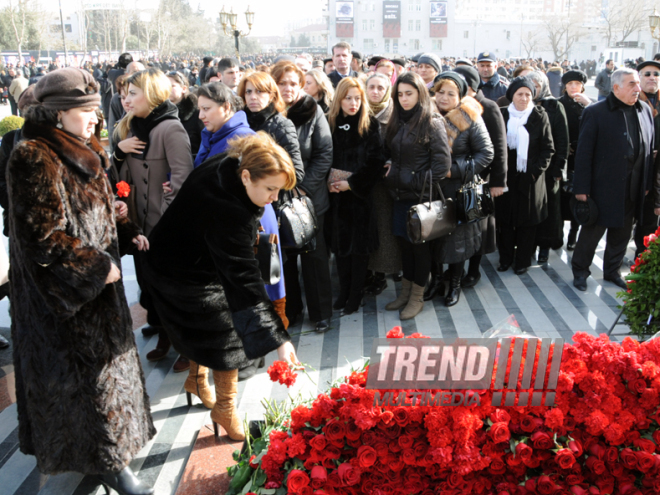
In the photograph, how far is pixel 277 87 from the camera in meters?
3.81

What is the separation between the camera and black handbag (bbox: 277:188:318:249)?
11.9 ft

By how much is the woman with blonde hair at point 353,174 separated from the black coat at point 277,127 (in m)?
0.50

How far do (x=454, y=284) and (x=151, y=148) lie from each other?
2551 mm

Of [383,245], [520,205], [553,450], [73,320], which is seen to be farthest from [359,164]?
[553,450]

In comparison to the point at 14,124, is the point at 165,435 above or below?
below

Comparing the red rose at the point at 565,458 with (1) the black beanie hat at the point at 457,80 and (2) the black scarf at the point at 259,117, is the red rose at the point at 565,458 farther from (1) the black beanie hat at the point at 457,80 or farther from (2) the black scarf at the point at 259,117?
(1) the black beanie hat at the point at 457,80

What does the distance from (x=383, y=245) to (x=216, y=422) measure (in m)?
2.23

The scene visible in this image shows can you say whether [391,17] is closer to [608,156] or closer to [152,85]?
[608,156]

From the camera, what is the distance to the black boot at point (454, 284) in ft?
15.0

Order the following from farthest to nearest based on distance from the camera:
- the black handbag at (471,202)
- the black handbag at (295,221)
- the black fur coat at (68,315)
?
the black handbag at (471,202) < the black handbag at (295,221) < the black fur coat at (68,315)

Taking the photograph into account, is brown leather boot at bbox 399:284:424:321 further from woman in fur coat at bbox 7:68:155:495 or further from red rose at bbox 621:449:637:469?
red rose at bbox 621:449:637:469

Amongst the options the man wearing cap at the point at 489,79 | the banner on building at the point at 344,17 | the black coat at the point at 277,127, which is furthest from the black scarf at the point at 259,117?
the banner on building at the point at 344,17

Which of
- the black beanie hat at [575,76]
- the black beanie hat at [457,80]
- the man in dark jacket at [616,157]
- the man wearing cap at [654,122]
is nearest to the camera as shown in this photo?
the black beanie hat at [457,80]

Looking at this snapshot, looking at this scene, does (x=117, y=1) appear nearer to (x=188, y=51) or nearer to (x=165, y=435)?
(x=188, y=51)
